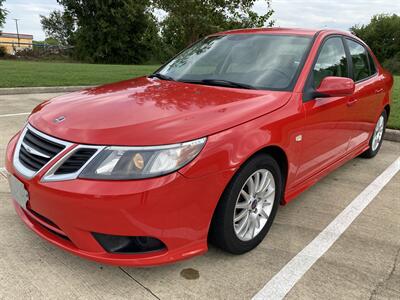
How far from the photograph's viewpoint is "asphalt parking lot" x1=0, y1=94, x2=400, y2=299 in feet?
7.31

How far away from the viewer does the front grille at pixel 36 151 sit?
86.2 inches

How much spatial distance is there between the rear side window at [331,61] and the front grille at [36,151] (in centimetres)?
209

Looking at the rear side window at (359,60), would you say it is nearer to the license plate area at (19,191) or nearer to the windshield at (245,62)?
the windshield at (245,62)

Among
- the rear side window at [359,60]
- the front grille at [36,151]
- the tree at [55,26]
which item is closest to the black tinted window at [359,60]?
the rear side window at [359,60]

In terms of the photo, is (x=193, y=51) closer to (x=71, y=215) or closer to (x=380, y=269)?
(x=71, y=215)

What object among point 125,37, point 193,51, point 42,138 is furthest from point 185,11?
point 125,37

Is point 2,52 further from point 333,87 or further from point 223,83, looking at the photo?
point 333,87

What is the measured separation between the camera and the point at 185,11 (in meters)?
17.7

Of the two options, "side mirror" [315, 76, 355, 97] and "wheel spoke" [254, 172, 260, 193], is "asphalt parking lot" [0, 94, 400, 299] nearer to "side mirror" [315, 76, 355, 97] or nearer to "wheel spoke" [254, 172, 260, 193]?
"wheel spoke" [254, 172, 260, 193]

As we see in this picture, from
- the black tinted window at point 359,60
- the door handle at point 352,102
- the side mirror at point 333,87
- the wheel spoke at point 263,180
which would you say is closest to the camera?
the wheel spoke at point 263,180

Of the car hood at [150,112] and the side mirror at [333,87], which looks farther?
the side mirror at [333,87]

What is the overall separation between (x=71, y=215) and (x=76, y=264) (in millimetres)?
549

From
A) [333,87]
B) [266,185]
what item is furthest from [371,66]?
[266,185]

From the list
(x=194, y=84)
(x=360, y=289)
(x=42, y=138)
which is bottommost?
(x=360, y=289)
